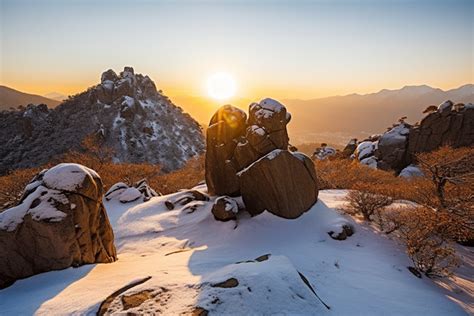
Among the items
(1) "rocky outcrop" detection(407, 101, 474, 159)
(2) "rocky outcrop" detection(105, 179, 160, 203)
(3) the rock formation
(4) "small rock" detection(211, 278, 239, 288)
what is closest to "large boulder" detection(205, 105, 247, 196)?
(2) "rocky outcrop" detection(105, 179, 160, 203)

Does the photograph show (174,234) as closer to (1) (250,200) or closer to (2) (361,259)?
(1) (250,200)

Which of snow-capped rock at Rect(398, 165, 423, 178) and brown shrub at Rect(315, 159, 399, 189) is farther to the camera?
snow-capped rock at Rect(398, 165, 423, 178)

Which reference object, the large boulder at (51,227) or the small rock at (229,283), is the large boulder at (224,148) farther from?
the small rock at (229,283)

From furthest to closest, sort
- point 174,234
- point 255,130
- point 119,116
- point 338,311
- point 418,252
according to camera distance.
A: point 119,116 < point 255,130 < point 174,234 < point 418,252 < point 338,311

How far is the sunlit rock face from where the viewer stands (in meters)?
17.5

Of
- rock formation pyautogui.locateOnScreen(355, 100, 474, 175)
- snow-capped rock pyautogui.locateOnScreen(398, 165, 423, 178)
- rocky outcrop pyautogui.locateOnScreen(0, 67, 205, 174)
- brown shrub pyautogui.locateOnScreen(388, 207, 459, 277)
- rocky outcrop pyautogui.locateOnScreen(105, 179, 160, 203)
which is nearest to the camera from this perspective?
brown shrub pyautogui.locateOnScreen(388, 207, 459, 277)

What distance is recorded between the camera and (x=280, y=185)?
1741 cm

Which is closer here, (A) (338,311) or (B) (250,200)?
(A) (338,311)

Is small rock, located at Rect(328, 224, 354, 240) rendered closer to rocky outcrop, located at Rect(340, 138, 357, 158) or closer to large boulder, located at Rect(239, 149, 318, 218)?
large boulder, located at Rect(239, 149, 318, 218)

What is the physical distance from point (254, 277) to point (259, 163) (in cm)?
1023

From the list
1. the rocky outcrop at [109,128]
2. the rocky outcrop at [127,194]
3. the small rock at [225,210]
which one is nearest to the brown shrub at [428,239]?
the small rock at [225,210]

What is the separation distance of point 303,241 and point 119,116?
67254mm

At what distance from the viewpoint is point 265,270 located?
8.34 meters

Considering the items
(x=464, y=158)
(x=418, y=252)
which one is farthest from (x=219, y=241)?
(x=464, y=158)
